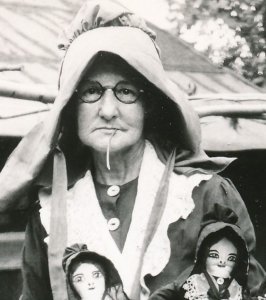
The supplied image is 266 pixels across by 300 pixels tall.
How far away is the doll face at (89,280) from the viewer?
72.1 inches

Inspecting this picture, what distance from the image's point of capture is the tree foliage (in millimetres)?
6934

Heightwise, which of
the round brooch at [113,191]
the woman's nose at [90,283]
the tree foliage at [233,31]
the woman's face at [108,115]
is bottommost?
the woman's nose at [90,283]

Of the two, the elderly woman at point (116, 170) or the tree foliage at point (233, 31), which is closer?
the elderly woman at point (116, 170)

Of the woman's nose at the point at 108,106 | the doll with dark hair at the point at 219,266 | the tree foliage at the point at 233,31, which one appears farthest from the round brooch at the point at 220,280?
the tree foliage at the point at 233,31

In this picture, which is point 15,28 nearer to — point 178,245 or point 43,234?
point 43,234

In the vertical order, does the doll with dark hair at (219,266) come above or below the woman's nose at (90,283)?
above

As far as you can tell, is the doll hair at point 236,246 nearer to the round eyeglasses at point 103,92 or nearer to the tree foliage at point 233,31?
the round eyeglasses at point 103,92

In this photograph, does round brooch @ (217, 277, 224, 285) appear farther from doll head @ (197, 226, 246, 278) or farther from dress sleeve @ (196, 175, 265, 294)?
dress sleeve @ (196, 175, 265, 294)

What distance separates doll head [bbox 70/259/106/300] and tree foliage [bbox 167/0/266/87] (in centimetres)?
543

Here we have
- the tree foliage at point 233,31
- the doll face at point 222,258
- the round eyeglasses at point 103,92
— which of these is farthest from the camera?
the tree foliage at point 233,31

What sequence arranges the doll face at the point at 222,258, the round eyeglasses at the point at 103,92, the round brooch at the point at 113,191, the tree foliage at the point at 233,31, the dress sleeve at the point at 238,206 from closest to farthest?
1. the doll face at the point at 222,258
2. the dress sleeve at the point at 238,206
3. the round eyeglasses at the point at 103,92
4. the round brooch at the point at 113,191
5. the tree foliage at the point at 233,31

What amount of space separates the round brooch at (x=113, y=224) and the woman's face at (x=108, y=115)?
236 millimetres

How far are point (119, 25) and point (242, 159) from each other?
51.3 inches

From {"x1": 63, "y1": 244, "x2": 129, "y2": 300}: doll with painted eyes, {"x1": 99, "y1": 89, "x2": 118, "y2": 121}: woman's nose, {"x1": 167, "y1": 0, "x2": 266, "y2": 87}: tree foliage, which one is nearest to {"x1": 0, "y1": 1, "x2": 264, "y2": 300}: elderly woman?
{"x1": 99, "y1": 89, "x2": 118, "y2": 121}: woman's nose
